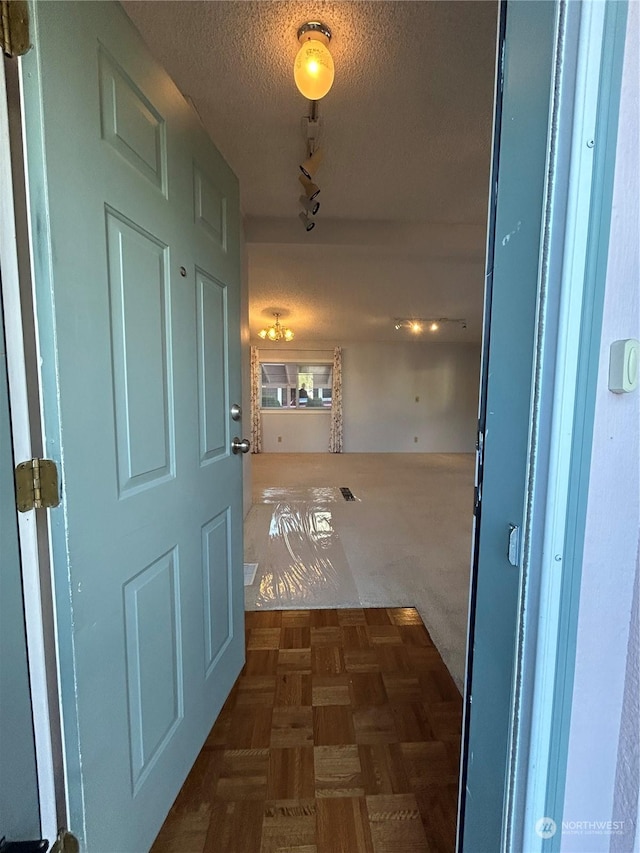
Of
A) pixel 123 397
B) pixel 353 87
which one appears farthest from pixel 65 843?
pixel 353 87

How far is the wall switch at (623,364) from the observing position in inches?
17.3

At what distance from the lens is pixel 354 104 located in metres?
1.61

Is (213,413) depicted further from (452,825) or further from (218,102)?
(218,102)

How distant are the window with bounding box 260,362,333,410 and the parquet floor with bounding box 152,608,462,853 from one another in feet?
19.8

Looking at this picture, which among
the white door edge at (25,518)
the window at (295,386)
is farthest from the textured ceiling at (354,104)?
the window at (295,386)

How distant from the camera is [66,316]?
2.06ft

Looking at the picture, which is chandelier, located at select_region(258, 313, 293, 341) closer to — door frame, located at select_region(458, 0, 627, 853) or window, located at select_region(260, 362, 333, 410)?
window, located at select_region(260, 362, 333, 410)

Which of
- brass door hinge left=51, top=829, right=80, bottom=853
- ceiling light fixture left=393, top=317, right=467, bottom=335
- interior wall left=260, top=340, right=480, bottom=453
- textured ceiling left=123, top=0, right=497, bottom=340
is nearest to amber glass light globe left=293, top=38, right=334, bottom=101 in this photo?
textured ceiling left=123, top=0, right=497, bottom=340

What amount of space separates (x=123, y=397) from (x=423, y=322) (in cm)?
571

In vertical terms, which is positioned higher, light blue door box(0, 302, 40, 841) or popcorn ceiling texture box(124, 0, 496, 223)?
popcorn ceiling texture box(124, 0, 496, 223)

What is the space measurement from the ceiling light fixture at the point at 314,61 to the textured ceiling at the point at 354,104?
0.03 m

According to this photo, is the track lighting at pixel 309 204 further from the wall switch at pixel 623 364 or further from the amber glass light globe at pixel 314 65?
the wall switch at pixel 623 364

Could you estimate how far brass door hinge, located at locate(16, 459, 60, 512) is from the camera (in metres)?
0.61

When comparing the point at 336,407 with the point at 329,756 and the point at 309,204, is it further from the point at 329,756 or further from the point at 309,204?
the point at 329,756
